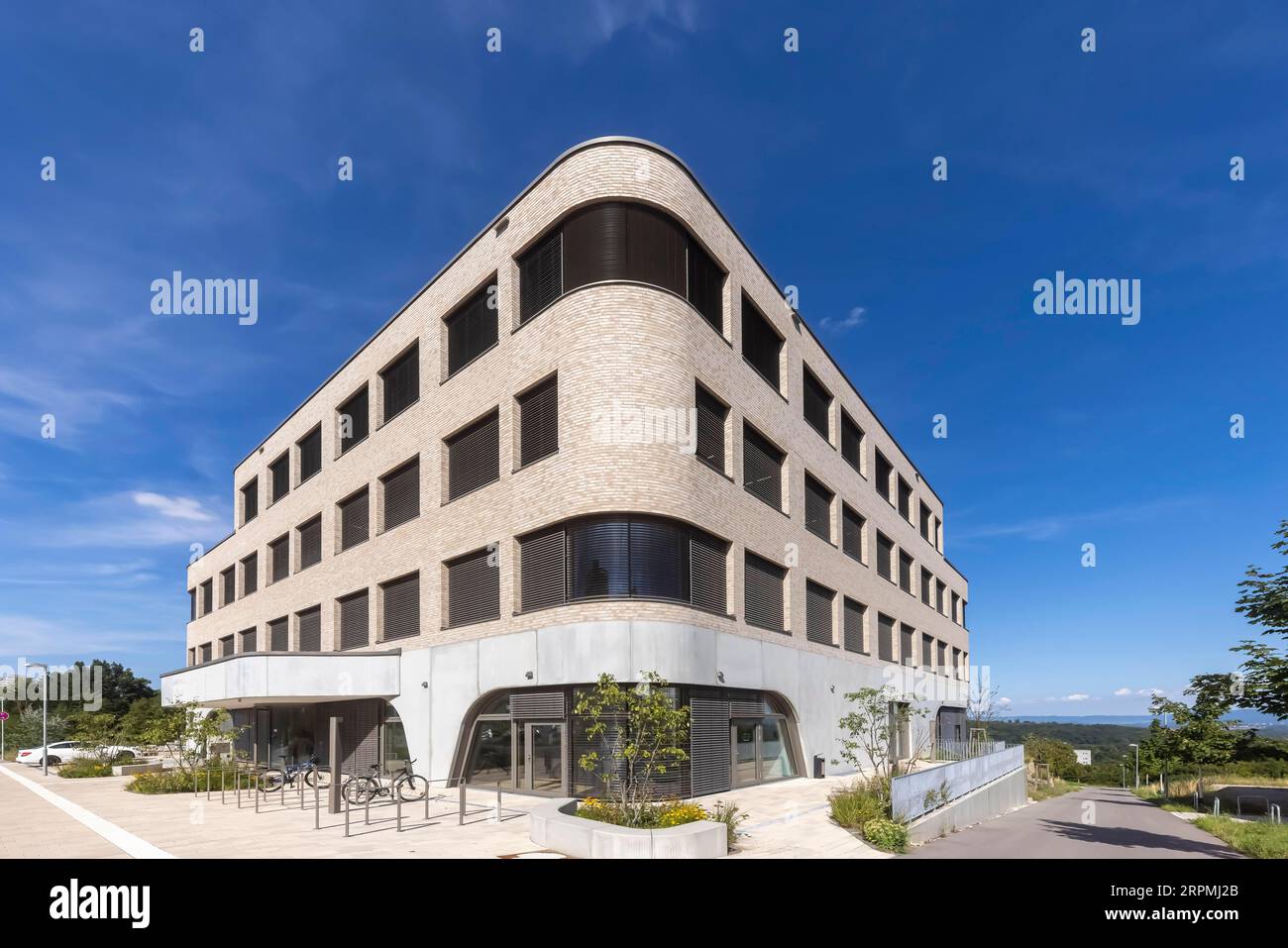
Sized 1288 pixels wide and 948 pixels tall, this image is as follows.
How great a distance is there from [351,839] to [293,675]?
46.3ft

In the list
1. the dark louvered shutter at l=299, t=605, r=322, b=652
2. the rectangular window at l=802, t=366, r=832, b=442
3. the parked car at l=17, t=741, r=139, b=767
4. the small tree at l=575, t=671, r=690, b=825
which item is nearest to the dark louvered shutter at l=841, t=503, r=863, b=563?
the rectangular window at l=802, t=366, r=832, b=442

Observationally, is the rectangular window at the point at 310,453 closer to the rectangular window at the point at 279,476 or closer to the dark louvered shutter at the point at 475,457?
the rectangular window at the point at 279,476

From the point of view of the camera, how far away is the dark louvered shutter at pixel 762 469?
27.8 metres

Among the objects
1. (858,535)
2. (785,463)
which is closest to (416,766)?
(785,463)

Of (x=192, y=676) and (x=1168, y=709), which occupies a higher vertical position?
(x=192, y=676)

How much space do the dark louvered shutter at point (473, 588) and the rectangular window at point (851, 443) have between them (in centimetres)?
1813

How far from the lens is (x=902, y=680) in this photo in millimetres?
46312

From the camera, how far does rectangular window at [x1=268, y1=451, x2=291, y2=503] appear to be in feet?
140

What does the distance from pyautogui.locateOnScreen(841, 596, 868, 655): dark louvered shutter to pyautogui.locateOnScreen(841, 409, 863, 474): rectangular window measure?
20.7 ft

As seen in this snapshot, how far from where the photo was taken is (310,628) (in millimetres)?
38156

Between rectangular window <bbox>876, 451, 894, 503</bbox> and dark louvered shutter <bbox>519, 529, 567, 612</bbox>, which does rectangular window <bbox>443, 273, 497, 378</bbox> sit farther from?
rectangular window <bbox>876, 451, 894, 503</bbox>

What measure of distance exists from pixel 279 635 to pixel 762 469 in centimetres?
2633

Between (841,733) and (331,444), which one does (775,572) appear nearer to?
(841,733)

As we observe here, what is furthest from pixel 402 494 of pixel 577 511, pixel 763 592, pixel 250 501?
pixel 250 501
